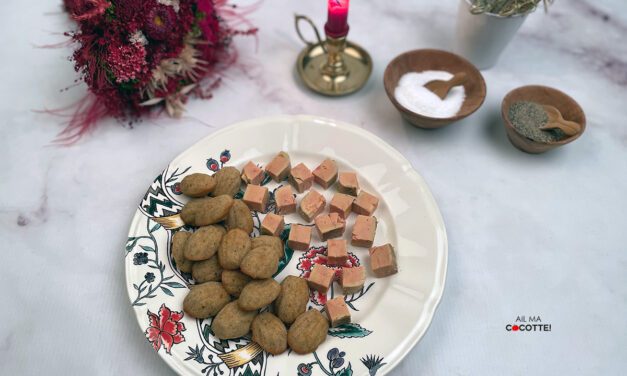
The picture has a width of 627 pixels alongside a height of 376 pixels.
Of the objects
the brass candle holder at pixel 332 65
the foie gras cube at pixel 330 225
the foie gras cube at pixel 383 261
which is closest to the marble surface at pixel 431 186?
the brass candle holder at pixel 332 65

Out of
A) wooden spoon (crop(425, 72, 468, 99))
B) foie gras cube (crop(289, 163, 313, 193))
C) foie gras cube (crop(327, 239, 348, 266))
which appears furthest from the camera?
wooden spoon (crop(425, 72, 468, 99))

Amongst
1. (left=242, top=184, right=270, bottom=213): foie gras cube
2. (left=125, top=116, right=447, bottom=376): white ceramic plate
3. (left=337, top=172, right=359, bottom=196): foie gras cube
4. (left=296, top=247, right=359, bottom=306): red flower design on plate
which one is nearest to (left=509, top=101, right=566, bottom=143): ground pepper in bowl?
(left=125, top=116, right=447, bottom=376): white ceramic plate

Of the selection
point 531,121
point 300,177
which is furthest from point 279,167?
point 531,121

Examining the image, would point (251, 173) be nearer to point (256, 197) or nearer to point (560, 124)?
point (256, 197)

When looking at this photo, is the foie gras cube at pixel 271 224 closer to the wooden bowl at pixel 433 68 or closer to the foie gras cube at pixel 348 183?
the foie gras cube at pixel 348 183

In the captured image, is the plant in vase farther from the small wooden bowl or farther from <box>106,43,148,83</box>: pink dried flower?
<box>106,43,148,83</box>: pink dried flower

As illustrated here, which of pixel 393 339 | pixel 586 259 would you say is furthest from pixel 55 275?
pixel 586 259
